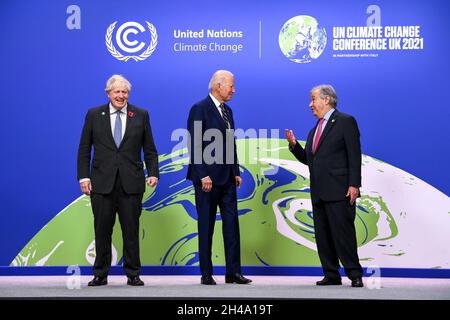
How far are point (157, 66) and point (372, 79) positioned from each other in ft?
5.68

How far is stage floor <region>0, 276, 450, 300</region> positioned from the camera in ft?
14.7

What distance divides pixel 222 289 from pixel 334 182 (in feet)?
3.45

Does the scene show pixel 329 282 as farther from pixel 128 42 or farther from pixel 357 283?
pixel 128 42

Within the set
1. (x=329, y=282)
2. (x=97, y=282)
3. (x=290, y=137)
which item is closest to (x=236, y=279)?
(x=329, y=282)

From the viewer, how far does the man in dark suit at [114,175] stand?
5.03 metres

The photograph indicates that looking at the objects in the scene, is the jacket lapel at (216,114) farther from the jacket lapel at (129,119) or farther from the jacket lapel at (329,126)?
the jacket lapel at (329,126)

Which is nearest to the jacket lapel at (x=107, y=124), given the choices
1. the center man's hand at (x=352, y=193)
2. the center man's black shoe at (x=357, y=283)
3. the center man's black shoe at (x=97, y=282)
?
the center man's black shoe at (x=97, y=282)

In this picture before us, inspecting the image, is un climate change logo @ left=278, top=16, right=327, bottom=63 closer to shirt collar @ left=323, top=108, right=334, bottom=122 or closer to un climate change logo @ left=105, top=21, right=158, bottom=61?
shirt collar @ left=323, top=108, right=334, bottom=122

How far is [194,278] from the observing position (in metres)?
5.76

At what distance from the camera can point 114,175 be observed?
5008mm

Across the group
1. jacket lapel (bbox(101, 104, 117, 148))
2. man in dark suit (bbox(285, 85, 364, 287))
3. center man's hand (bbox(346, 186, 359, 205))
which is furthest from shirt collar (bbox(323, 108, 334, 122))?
jacket lapel (bbox(101, 104, 117, 148))

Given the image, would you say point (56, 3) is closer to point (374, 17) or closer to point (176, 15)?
point (176, 15)

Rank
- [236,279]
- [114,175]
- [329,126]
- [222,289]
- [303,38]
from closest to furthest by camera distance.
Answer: [222,289] → [114,175] → [329,126] → [236,279] → [303,38]
